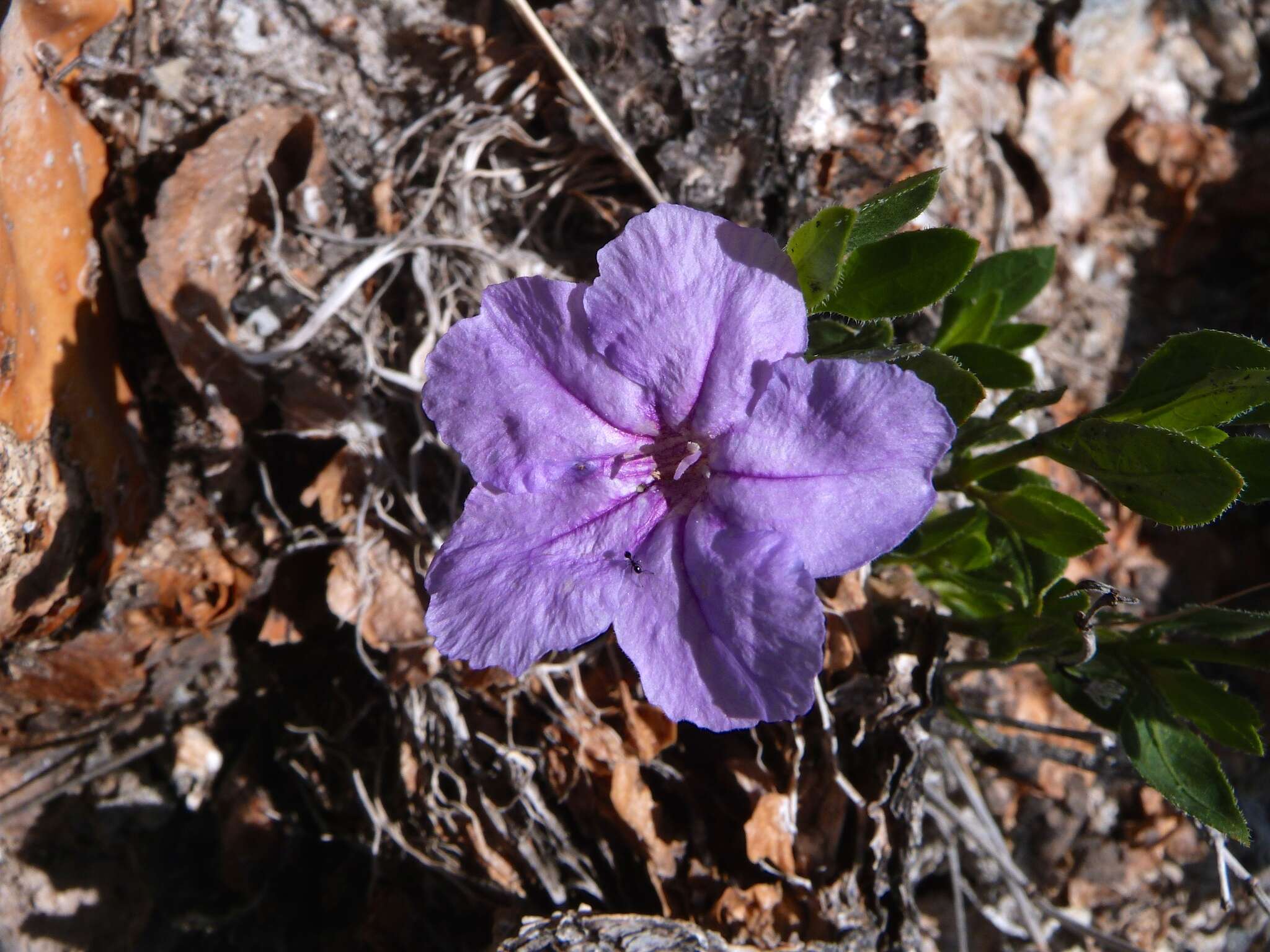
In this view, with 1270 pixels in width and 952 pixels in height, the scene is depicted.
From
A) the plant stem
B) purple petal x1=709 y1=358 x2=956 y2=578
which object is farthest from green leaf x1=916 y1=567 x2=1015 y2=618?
purple petal x1=709 y1=358 x2=956 y2=578

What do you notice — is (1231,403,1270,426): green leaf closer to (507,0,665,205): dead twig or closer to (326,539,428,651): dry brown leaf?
(507,0,665,205): dead twig

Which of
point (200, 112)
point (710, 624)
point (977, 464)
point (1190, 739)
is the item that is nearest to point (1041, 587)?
point (977, 464)

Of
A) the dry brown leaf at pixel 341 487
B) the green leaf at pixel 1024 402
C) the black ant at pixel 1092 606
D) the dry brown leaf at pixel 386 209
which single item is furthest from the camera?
the dry brown leaf at pixel 386 209

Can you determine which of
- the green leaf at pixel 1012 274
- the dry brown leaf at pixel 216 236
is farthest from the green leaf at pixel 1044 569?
the dry brown leaf at pixel 216 236

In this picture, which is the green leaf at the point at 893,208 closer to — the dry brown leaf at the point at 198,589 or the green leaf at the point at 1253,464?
the green leaf at the point at 1253,464

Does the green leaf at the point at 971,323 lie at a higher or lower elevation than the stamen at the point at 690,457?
lower

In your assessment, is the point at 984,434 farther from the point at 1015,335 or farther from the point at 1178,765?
the point at 1178,765

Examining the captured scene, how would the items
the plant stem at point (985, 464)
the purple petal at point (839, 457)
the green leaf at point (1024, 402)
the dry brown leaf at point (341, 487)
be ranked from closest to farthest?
the purple petal at point (839, 457) < the green leaf at point (1024, 402) < the plant stem at point (985, 464) < the dry brown leaf at point (341, 487)

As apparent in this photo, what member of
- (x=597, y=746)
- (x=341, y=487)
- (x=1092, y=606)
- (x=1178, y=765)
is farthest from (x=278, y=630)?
(x=1178, y=765)
